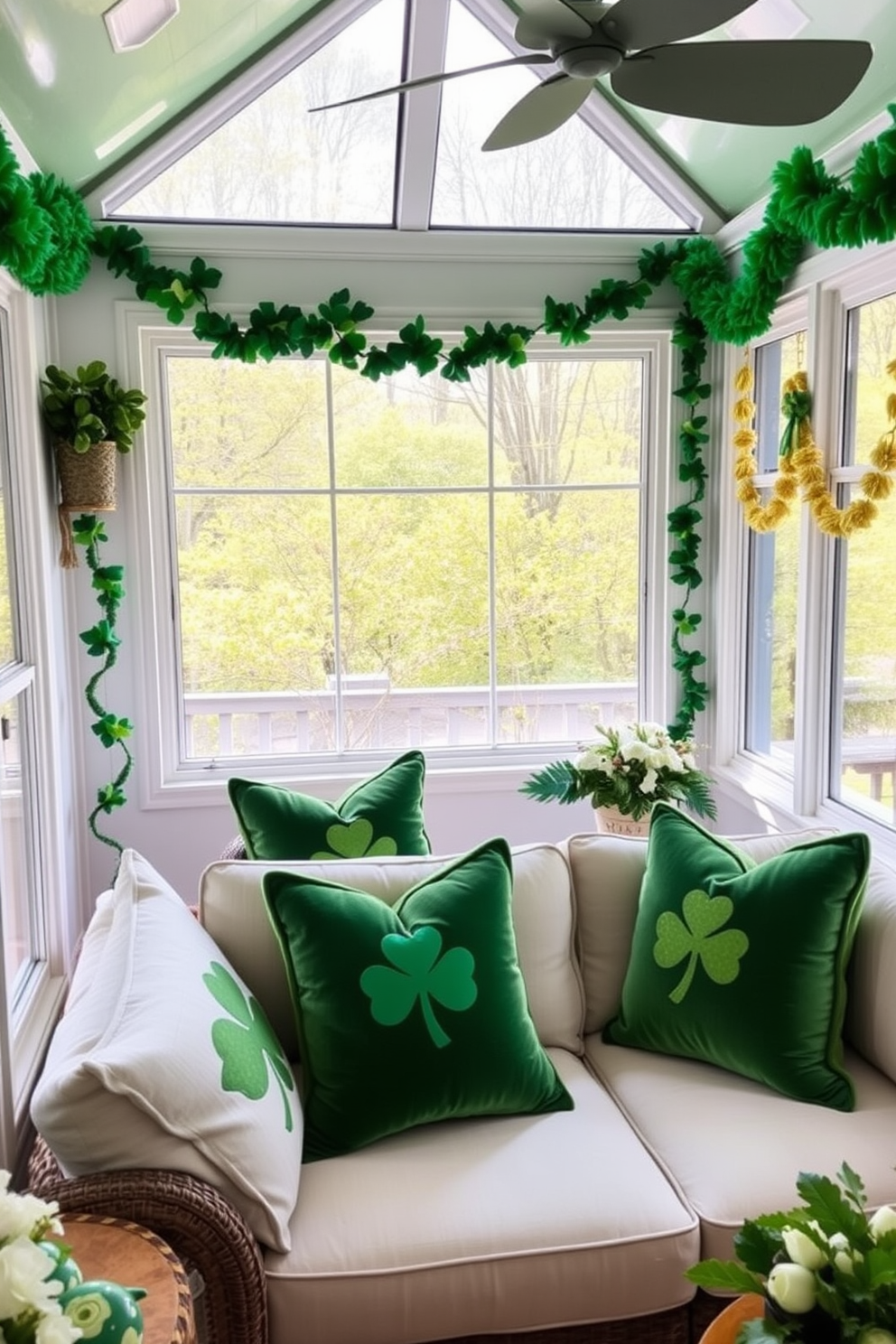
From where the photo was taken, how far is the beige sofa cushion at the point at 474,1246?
1.49m

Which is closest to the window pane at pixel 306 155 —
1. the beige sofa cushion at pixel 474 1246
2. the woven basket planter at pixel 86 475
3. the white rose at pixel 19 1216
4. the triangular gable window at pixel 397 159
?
the triangular gable window at pixel 397 159

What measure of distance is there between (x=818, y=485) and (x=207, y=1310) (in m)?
2.40

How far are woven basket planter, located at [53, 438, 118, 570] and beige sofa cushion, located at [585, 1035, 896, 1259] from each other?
2112 millimetres

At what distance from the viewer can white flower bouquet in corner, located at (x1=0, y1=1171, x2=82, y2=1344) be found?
37.1 inches

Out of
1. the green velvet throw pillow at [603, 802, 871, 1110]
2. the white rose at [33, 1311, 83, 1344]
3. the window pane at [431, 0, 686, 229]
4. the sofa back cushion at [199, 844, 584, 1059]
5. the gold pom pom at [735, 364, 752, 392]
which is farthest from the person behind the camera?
the gold pom pom at [735, 364, 752, 392]

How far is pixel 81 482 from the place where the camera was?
9.87 ft

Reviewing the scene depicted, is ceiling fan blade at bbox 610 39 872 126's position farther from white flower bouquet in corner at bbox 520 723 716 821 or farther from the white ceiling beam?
white flower bouquet in corner at bbox 520 723 716 821

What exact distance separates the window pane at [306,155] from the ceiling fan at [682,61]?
54.3 inches

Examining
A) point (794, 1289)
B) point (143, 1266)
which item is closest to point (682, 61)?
point (794, 1289)

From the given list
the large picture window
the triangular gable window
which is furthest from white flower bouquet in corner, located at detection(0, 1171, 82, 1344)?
the triangular gable window

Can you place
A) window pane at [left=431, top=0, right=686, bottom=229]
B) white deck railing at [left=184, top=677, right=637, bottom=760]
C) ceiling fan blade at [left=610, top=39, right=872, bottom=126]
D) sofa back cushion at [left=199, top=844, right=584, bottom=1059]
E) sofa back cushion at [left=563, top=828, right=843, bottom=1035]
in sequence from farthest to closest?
white deck railing at [left=184, top=677, right=637, bottom=760] → window pane at [left=431, top=0, right=686, bottom=229] → sofa back cushion at [left=563, top=828, right=843, bottom=1035] → sofa back cushion at [left=199, top=844, right=584, bottom=1059] → ceiling fan blade at [left=610, top=39, right=872, bottom=126]

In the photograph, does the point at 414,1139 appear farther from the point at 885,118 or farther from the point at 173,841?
the point at 885,118

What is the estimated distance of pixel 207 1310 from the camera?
140cm

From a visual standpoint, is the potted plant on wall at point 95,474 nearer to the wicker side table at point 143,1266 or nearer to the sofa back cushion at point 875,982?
the wicker side table at point 143,1266
